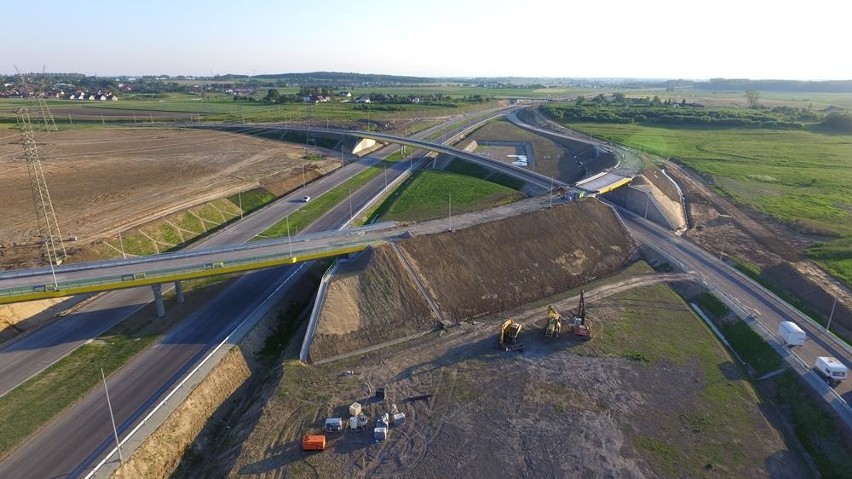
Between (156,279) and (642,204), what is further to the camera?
(642,204)

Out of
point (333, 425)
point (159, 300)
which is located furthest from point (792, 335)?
point (159, 300)

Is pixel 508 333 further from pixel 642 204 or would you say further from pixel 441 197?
pixel 642 204

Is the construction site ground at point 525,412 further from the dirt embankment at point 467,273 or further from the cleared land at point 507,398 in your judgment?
the dirt embankment at point 467,273

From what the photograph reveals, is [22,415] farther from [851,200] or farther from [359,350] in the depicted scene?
[851,200]

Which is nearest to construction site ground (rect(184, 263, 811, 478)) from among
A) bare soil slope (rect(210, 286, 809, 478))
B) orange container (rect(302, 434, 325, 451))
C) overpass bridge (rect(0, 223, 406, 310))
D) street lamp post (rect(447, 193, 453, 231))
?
bare soil slope (rect(210, 286, 809, 478))

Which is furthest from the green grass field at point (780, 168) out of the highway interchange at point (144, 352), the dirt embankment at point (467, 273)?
the dirt embankment at point (467, 273)

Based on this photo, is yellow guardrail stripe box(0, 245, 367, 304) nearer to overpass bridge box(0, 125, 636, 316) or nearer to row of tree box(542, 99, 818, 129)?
overpass bridge box(0, 125, 636, 316)
